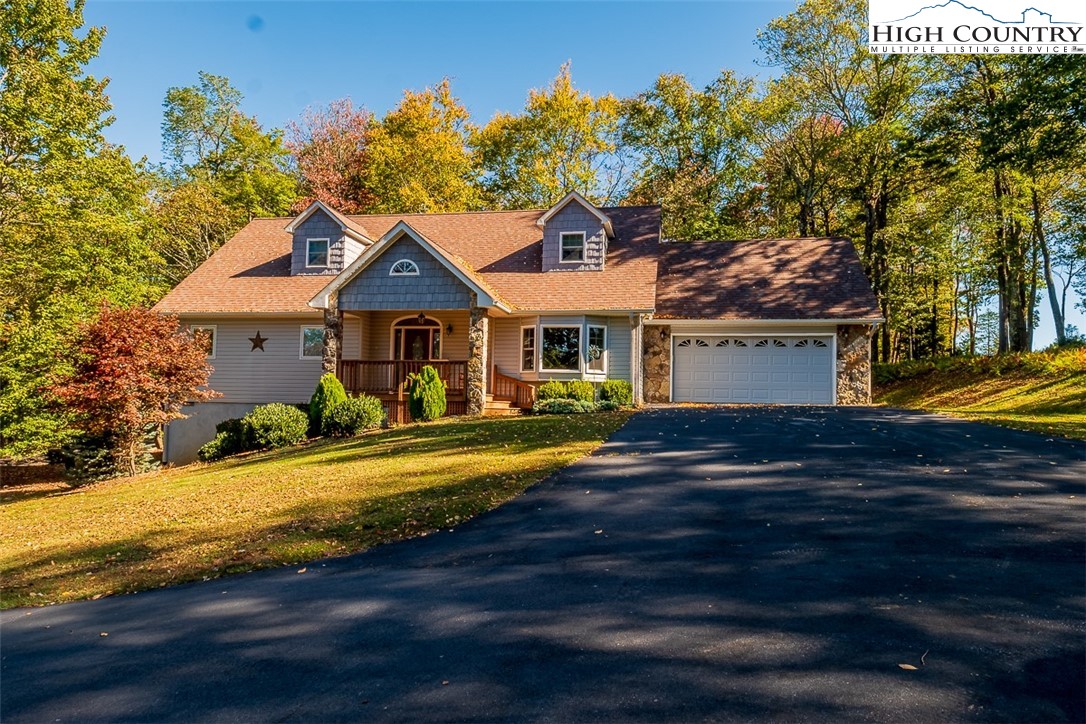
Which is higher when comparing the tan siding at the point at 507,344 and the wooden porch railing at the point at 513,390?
the tan siding at the point at 507,344

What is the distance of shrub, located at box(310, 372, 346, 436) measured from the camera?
16531mm

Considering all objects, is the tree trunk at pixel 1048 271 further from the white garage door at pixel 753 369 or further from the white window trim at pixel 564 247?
the white window trim at pixel 564 247

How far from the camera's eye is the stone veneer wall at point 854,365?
66.9 feet

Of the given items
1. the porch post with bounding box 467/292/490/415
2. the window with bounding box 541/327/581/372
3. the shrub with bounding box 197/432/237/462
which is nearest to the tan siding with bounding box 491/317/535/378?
the window with bounding box 541/327/581/372

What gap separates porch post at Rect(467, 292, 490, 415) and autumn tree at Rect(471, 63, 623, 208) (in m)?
16.5

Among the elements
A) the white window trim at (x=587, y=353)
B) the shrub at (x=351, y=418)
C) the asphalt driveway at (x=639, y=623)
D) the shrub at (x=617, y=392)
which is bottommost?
the asphalt driveway at (x=639, y=623)

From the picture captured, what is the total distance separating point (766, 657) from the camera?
3.55 meters

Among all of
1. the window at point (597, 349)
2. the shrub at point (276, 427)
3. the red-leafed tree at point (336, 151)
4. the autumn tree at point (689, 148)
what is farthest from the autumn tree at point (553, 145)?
the shrub at point (276, 427)

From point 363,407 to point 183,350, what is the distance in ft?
15.5

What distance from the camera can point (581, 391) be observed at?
17.8 metres

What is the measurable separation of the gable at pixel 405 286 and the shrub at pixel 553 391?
316cm

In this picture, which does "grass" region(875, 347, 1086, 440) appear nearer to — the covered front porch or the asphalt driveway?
the asphalt driveway

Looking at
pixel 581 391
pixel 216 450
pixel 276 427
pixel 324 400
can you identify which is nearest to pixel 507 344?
pixel 581 391

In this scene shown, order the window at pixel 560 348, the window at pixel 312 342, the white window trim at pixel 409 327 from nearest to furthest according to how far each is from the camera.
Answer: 1. the window at pixel 560 348
2. the white window trim at pixel 409 327
3. the window at pixel 312 342
